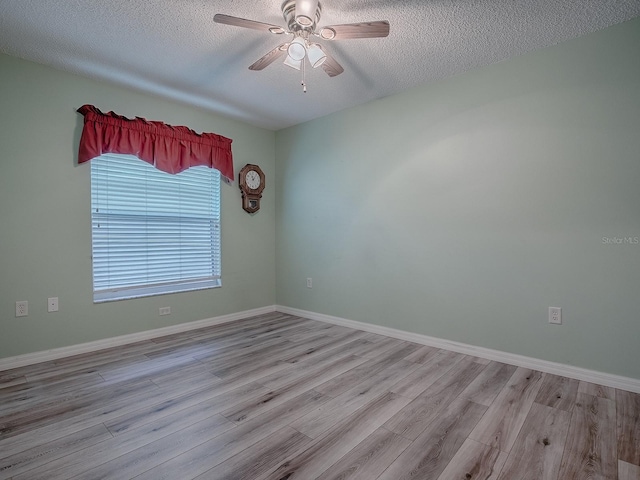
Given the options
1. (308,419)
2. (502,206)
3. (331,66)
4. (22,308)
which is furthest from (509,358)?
(22,308)

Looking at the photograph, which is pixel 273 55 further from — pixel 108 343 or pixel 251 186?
pixel 108 343

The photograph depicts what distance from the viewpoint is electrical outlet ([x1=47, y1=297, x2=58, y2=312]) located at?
8.76ft

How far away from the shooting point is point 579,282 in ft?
7.59

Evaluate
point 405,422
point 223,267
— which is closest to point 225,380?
point 405,422

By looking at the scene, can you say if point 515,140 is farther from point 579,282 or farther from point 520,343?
point 520,343

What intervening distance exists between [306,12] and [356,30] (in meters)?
0.31

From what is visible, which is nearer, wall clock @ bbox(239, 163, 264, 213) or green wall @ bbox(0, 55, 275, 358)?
green wall @ bbox(0, 55, 275, 358)

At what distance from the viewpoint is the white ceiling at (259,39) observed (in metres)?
1.99

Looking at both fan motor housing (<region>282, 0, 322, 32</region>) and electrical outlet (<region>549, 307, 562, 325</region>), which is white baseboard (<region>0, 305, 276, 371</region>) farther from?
electrical outlet (<region>549, 307, 562, 325</region>)

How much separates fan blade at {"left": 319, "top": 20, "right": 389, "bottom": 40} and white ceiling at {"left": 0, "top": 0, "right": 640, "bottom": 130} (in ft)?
0.81

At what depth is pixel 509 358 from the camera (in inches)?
102

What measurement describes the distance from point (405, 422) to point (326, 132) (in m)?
3.13

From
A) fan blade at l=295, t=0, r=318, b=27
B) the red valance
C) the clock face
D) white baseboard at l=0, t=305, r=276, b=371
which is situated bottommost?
white baseboard at l=0, t=305, r=276, b=371

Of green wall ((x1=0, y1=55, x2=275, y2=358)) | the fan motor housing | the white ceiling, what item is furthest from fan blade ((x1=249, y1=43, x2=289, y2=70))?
green wall ((x1=0, y1=55, x2=275, y2=358))
